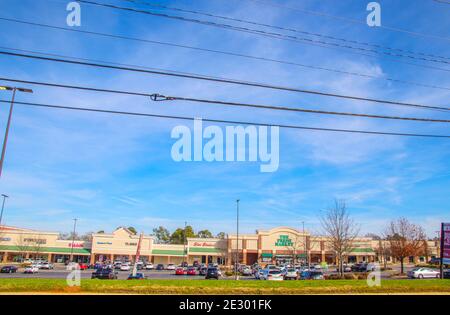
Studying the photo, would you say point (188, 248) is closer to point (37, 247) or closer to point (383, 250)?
point (37, 247)

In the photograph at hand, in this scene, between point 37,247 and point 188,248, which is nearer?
point 37,247

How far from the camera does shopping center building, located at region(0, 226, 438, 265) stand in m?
69.8

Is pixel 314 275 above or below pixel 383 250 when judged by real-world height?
below

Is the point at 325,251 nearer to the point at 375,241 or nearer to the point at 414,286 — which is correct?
the point at 375,241

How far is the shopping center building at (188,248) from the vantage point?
69.8m

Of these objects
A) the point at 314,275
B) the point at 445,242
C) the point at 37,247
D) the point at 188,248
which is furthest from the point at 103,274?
the point at 188,248

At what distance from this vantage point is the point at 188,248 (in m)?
76.8

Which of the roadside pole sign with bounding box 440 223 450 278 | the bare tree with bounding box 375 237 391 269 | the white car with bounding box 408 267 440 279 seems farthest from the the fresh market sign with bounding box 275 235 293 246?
the roadside pole sign with bounding box 440 223 450 278

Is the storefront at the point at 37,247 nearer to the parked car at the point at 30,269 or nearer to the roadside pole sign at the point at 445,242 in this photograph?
the parked car at the point at 30,269

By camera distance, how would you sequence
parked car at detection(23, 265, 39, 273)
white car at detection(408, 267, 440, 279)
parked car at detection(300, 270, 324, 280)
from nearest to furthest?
parked car at detection(300, 270, 324, 280), white car at detection(408, 267, 440, 279), parked car at detection(23, 265, 39, 273)

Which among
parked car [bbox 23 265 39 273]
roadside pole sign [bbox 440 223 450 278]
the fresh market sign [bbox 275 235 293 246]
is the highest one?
roadside pole sign [bbox 440 223 450 278]

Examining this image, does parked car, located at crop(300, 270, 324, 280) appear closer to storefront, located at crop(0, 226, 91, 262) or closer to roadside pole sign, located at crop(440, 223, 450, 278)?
roadside pole sign, located at crop(440, 223, 450, 278)

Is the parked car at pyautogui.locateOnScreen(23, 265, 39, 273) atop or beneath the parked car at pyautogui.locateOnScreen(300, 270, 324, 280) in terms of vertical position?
beneath
